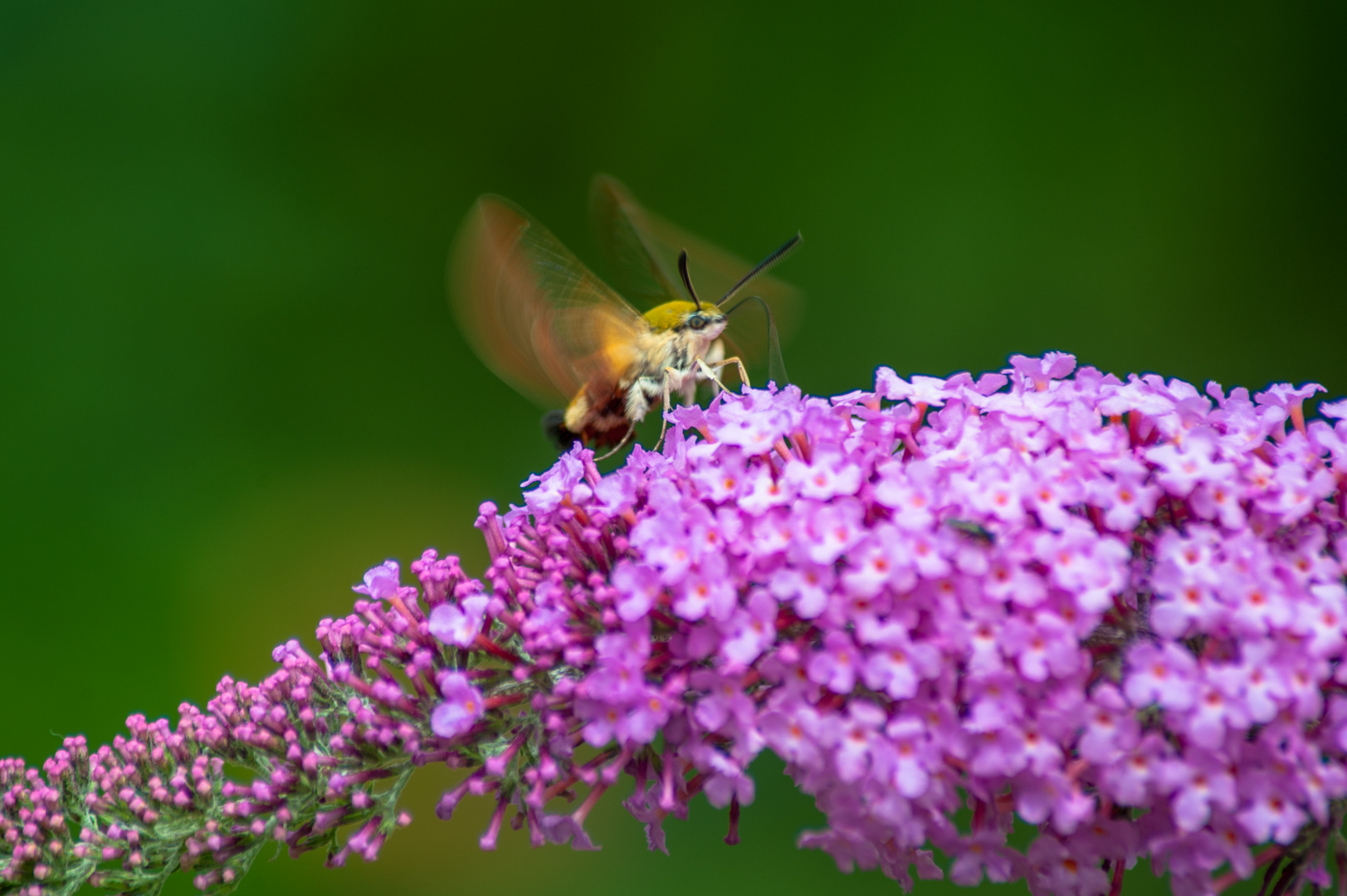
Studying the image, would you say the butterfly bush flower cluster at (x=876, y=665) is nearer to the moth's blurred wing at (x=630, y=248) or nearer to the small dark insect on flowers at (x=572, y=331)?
the small dark insect on flowers at (x=572, y=331)

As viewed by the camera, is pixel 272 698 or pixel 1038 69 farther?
pixel 1038 69

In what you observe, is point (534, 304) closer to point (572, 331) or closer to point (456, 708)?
point (572, 331)

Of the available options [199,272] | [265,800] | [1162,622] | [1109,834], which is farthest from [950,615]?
[199,272]

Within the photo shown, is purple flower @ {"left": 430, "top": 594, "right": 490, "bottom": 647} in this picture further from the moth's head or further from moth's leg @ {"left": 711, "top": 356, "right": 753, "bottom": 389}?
the moth's head

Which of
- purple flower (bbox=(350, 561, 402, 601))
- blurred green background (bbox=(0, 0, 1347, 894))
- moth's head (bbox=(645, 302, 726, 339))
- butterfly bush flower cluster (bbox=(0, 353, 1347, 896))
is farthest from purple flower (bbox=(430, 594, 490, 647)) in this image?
blurred green background (bbox=(0, 0, 1347, 894))

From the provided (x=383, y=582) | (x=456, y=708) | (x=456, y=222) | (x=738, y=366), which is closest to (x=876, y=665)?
(x=456, y=708)

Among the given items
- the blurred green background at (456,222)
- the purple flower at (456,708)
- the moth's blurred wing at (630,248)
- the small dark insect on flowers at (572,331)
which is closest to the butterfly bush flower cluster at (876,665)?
the purple flower at (456,708)

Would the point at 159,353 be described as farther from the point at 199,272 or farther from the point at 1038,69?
the point at 1038,69
